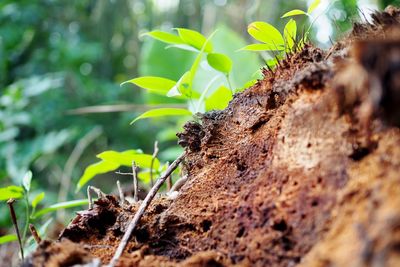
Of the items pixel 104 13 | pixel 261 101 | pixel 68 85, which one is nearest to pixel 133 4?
pixel 104 13

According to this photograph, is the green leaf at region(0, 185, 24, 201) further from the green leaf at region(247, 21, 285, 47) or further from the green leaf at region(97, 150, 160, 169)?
the green leaf at region(247, 21, 285, 47)

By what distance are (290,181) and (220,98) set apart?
→ 0.35m

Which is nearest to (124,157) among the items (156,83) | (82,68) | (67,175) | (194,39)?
(156,83)

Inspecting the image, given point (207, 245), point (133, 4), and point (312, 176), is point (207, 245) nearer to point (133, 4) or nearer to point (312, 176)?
point (312, 176)

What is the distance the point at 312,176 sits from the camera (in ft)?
1.30

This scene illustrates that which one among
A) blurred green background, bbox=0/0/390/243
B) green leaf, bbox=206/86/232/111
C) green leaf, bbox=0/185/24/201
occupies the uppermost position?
blurred green background, bbox=0/0/390/243

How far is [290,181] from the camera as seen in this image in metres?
0.41

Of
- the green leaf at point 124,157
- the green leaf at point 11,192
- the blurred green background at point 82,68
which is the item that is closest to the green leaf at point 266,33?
the green leaf at point 124,157

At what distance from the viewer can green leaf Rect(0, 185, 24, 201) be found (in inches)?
27.9

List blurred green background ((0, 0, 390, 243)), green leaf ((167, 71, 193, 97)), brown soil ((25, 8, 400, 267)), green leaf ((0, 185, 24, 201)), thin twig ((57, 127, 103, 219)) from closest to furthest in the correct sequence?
brown soil ((25, 8, 400, 267)) < green leaf ((167, 71, 193, 97)) < green leaf ((0, 185, 24, 201)) < thin twig ((57, 127, 103, 219)) < blurred green background ((0, 0, 390, 243))

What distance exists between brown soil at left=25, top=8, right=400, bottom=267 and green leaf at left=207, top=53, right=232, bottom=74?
7.4 inches

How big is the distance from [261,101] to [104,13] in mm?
4807

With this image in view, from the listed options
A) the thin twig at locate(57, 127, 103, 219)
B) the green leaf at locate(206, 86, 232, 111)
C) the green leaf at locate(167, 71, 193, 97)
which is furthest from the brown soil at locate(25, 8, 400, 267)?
the thin twig at locate(57, 127, 103, 219)

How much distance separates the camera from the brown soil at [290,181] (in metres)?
0.30
